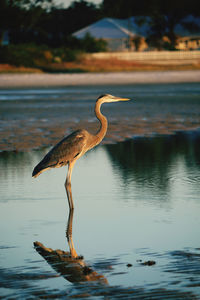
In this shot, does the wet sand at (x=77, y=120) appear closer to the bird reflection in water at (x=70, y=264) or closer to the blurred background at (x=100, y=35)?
the bird reflection in water at (x=70, y=264)

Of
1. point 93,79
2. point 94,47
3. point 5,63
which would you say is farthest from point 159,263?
point 94,47

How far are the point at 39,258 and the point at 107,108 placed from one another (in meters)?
19.8

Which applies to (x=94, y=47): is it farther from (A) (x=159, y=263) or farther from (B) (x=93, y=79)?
(A) (x=159, y=263)

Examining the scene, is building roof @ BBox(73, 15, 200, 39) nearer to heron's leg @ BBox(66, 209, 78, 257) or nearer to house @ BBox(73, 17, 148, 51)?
house @ BBox(73, 17, 148, 51)

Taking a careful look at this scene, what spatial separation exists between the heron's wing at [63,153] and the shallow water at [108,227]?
55 cm

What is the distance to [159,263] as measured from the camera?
247 inches

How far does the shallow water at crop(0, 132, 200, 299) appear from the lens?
5.72 meters

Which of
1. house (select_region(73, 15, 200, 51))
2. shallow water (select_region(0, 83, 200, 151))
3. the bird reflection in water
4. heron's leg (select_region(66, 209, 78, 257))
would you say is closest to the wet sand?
shallow water (select_region(0, 83, 200, 151))

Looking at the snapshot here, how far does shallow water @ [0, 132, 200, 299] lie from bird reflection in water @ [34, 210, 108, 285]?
1 cm

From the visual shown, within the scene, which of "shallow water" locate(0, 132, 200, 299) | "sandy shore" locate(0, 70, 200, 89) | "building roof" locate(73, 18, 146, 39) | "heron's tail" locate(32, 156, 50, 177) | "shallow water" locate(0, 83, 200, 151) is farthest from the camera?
"building roof" locate(73, 18, 146, 39)

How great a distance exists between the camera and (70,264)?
21.0 feet

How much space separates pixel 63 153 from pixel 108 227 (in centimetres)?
151

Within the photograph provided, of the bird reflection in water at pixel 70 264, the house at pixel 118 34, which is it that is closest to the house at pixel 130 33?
the house at pixel 118 34

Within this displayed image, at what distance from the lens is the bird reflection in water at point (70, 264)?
233 inches
